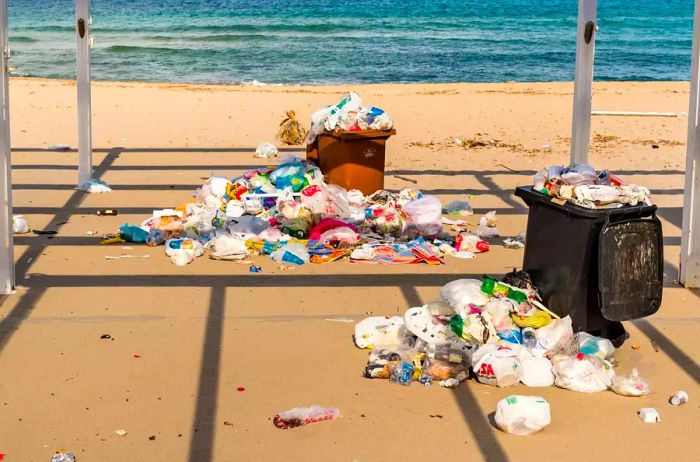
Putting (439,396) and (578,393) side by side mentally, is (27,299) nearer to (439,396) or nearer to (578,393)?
(439,396)

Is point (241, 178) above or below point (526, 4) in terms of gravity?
below

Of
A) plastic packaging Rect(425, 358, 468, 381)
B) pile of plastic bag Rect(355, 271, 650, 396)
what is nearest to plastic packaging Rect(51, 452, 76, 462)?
pile of plastic bag Rect(355, 271, 650, 396)

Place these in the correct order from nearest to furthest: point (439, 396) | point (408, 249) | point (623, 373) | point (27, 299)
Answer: point (439, 396)
point (623, 373)
point (27, 299)
point (408, 249)

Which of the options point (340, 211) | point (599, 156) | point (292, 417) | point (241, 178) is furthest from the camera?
point (599, 156)

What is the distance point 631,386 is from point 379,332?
141 cm

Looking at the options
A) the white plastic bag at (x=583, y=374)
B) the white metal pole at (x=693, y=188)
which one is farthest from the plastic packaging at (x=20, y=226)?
the white metal pole at (x=693, y=188)

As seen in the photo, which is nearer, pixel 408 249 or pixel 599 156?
pixel 408 249

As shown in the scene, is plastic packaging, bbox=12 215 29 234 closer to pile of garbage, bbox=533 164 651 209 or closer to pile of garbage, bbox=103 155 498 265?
pile of garbage, bbox=103 155 498 265

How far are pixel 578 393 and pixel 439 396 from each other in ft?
2.31

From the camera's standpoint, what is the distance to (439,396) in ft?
17.6

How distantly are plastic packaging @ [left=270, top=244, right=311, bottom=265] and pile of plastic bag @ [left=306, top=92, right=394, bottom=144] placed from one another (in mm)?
2111

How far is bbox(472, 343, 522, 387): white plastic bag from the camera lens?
5.45 metres

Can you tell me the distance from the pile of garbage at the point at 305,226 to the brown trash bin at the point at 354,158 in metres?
0.23

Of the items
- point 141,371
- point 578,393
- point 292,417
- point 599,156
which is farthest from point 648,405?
point 599,156
